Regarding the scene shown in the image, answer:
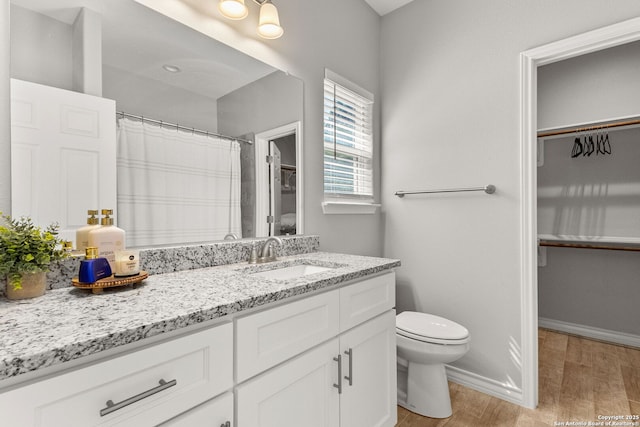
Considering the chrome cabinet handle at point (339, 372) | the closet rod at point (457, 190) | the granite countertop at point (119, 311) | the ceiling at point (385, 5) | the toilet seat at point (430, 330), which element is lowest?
the toilet seat at point (430, 330)

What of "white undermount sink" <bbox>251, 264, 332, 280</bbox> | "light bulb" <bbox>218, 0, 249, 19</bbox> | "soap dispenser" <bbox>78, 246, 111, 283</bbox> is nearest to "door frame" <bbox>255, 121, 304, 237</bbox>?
"white undermount sink" <bbox>251, 264, 332, 280</bbox>

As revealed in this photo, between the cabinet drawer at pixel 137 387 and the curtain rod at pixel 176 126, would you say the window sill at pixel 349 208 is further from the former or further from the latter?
the cabinet drawer at pixel 137 387

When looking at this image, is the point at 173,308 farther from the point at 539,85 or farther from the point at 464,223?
the point at 539,85

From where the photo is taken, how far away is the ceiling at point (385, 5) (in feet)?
7.87

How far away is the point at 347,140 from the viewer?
2.27 meters

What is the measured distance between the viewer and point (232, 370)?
0.85 m

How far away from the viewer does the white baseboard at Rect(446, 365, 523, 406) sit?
190 cm

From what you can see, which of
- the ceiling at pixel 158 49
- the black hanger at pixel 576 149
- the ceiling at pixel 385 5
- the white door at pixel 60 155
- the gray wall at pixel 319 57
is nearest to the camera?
the white door at pixel 60 155

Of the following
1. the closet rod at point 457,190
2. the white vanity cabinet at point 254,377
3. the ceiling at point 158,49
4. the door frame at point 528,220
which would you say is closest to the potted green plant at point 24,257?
the white vanity cabinet at point 254,377

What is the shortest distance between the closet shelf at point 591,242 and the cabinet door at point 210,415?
3.05 m

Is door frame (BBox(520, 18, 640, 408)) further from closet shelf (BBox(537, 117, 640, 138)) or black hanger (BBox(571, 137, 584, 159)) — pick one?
Answer: black hanger (BBox(571, 137, 584, 159))

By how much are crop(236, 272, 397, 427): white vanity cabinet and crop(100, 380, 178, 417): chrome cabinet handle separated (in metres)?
0.20

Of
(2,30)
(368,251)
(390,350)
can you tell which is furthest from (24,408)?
(368,251)

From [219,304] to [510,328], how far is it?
1.85 meters
